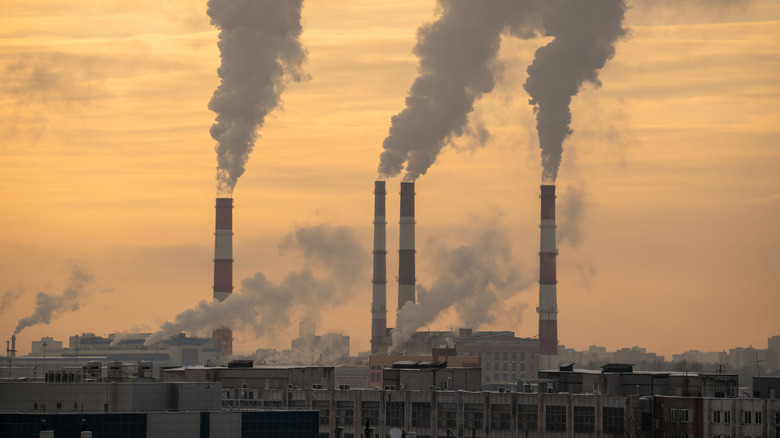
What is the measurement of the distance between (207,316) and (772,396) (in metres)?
111

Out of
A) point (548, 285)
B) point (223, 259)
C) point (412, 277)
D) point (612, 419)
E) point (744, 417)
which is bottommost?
point (612, 419)

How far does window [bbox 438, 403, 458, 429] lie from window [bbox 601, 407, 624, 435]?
344 inches

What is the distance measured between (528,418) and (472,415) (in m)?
3.40

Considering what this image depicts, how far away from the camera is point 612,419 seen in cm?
8269

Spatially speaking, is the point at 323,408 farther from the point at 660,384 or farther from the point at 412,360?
the point at 412,360

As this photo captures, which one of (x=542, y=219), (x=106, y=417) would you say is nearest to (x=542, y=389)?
(x=106, y=417)

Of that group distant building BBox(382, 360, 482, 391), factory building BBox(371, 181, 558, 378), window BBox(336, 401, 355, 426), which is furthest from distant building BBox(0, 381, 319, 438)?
factory building BBox(371, 181, 558, 378)

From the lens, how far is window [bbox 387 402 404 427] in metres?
89.7

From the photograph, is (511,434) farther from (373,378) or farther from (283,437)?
(373,378)

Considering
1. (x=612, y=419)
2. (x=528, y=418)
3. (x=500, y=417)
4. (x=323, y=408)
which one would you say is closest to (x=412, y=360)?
(x=323, y=408)

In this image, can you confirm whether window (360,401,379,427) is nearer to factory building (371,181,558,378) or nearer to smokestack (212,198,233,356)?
factory building (371,181,558,378)

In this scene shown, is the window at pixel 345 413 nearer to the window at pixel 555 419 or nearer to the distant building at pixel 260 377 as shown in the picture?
the distant building at pixel 260 377

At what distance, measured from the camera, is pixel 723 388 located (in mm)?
88312

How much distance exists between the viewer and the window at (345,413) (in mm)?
91125
